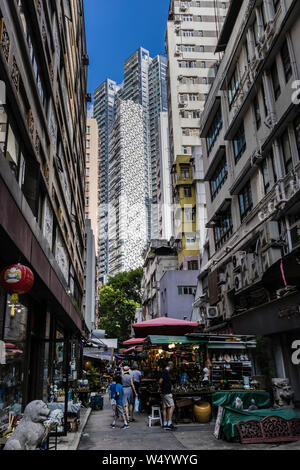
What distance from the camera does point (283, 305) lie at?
14.7 m

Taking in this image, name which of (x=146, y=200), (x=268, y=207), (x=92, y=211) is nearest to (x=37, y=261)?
(x=268, y=207)

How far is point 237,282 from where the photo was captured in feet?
63.2

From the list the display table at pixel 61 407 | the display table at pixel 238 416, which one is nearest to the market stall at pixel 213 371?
the display table at pixel 238 416

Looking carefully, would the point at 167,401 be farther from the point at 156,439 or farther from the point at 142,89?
the point at 142,89

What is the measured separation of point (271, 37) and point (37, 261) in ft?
45.7

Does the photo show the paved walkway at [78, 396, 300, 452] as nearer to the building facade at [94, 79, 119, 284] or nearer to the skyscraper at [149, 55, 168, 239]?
the skyscraper at [149, 55, 168, 239]

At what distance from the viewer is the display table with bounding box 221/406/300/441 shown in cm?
876

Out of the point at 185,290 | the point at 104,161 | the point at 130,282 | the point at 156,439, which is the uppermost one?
the point at 104,161

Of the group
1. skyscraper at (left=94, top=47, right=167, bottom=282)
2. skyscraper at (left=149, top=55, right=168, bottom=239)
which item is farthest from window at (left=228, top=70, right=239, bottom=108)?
skyscraper at (left=149, top=55, right=168, bottom=239)

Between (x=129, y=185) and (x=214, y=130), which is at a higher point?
(x=129, y=185)

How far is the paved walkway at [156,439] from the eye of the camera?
8461 mm

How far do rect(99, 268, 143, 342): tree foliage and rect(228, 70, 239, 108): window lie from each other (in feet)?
125

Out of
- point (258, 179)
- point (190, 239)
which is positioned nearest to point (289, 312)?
point (258, 179)

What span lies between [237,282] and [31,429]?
1535 cm
